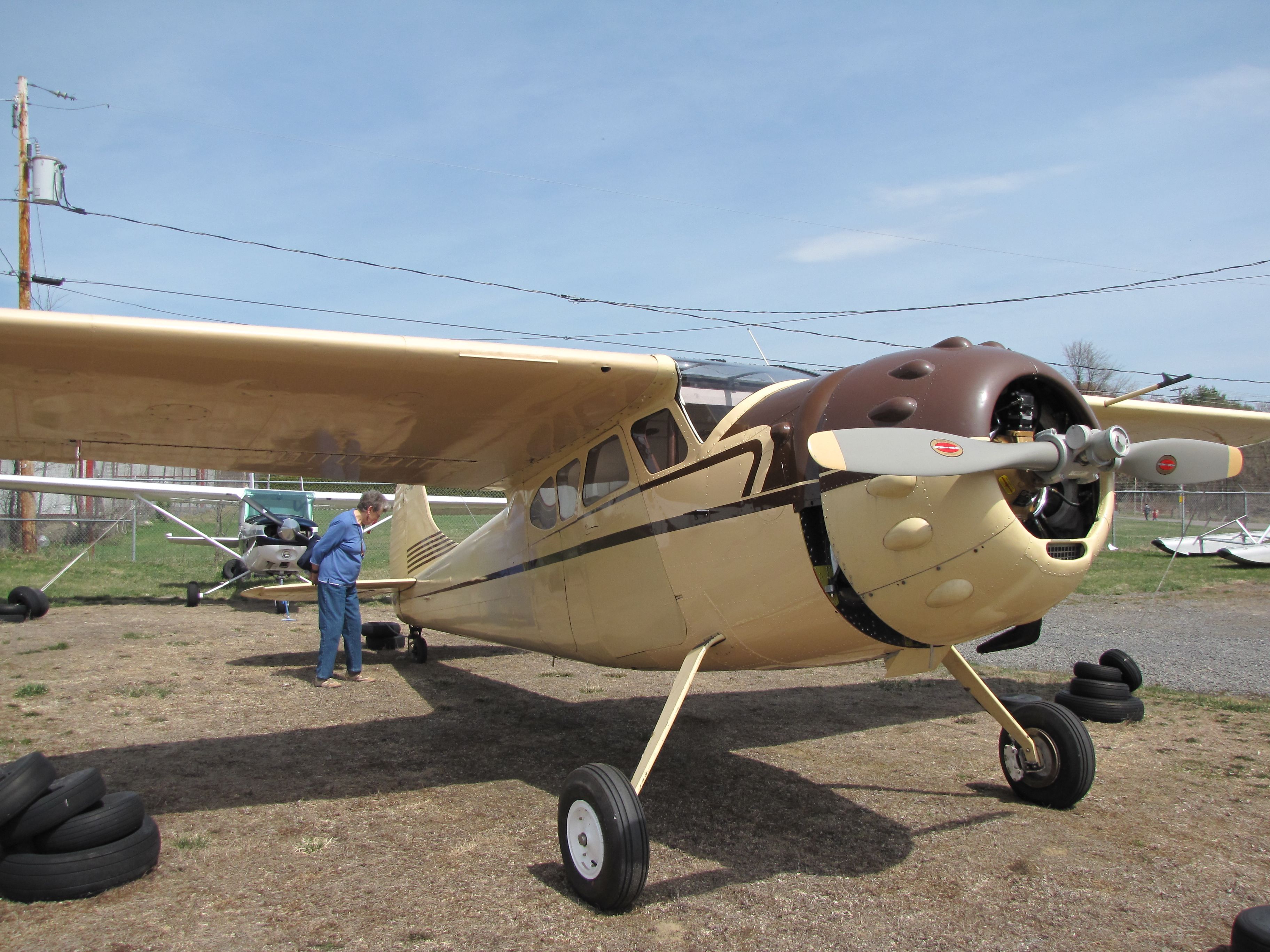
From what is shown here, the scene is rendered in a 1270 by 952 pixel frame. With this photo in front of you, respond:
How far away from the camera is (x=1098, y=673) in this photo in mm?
6727

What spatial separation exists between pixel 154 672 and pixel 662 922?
7141 millimetres

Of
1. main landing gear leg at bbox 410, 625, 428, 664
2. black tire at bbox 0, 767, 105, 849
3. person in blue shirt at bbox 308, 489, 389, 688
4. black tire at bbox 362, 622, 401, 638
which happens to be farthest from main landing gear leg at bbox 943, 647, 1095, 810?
black tire at bbox 362, 622, 401, 638

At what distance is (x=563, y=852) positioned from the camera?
12.3 ft

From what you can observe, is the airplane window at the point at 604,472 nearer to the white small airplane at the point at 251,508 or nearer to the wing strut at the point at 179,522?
the white small airplane at the point at 251,508

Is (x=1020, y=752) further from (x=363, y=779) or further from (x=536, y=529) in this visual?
(x=363, y=779)

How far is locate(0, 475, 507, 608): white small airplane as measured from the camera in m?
13.9

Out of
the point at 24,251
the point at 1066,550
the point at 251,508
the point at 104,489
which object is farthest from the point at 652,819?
the point at 24,251

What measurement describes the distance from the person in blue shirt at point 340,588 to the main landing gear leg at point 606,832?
15.8 ft

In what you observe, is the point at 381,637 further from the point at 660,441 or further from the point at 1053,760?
the point at 1053,760

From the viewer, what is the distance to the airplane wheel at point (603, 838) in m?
3.43

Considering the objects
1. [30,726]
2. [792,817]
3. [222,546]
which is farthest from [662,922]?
[222,546]

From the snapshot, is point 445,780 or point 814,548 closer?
point 814,548

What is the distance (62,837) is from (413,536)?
610 cm

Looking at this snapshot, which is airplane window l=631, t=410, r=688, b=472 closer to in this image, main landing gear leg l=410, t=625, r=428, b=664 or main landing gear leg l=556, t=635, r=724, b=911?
main landing gear leg l=556, t=635, r=724, b=911
